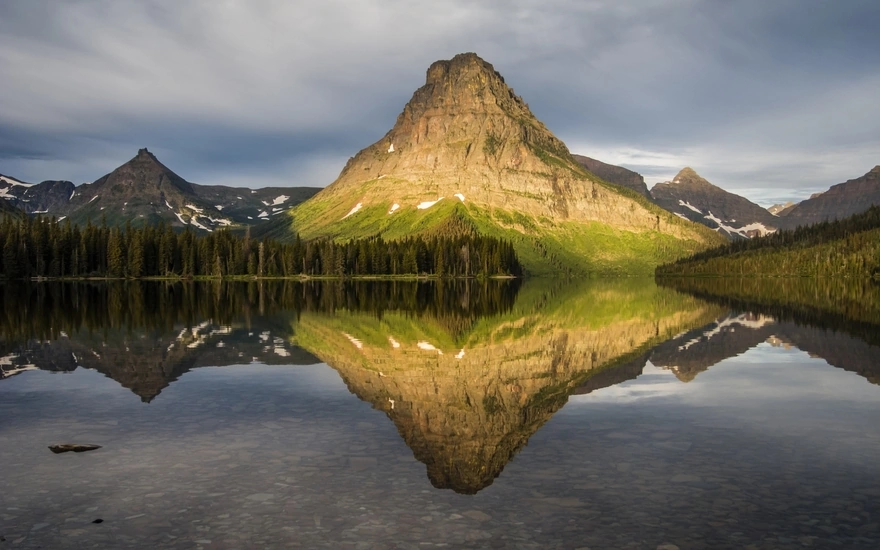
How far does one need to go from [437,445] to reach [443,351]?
19.2 meters

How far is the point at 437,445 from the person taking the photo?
19.2 meters

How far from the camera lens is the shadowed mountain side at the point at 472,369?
19.2m

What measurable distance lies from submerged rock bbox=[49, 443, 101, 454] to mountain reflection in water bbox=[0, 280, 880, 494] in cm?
694

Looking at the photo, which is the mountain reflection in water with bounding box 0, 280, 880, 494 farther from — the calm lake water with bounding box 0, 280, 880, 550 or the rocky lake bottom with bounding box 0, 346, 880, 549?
the rocky lake bottom with bounding box 0, 346, 880, 549

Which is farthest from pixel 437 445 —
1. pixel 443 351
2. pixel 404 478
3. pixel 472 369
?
pixel 443 351

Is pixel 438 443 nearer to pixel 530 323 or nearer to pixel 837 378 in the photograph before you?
pixel 837 378

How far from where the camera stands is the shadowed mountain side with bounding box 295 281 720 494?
19203 mm

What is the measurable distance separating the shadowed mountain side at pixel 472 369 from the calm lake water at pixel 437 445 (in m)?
0.16

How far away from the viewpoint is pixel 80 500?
47.5ft

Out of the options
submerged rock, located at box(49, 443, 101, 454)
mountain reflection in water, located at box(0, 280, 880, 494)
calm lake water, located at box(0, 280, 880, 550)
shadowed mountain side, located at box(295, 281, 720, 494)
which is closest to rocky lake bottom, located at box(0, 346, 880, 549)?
calm lake water, located at box(0, 280, 880, 550)

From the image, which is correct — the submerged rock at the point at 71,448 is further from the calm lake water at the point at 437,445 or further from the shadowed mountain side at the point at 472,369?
the shadowed mountain side at the point at 472,369

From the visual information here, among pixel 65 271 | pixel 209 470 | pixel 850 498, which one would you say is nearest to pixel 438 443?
pixel 209 470

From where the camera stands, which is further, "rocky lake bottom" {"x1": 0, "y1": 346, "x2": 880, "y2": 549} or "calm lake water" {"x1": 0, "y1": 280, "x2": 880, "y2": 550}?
"calm lake water" {"x1": 0, "y1": 280, "x2": 880, "y2": 550}

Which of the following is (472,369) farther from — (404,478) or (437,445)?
(404,478)
